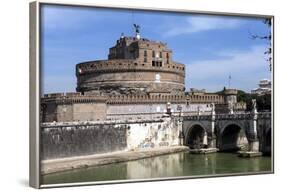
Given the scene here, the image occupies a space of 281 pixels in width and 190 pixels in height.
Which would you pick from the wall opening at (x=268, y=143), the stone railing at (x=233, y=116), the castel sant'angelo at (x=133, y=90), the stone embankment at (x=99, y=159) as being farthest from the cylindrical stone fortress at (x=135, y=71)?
the wall opening at (x=268, y=143)

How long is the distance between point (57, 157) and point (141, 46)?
1.39 meters

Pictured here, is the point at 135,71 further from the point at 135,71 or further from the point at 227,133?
the point at 227,133

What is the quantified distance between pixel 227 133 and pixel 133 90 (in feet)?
3.60

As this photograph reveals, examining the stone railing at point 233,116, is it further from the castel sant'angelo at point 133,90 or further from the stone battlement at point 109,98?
the stone battlement at point 109,98

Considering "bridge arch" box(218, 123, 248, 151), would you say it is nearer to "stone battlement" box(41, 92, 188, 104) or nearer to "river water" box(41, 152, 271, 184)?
"river water" box(41, 152, 271, 184)

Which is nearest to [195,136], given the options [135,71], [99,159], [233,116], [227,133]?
[227,133]

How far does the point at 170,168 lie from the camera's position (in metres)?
6.55

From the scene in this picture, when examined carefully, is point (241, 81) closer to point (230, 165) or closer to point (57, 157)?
point (230, 165)

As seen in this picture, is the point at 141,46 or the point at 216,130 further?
the point at 216,130

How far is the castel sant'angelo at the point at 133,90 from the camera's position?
20.6 feet

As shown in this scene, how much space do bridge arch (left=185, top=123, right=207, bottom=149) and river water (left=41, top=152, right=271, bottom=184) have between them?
0.14 m

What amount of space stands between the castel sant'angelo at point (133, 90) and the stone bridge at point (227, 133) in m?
0.13

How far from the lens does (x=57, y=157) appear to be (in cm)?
603

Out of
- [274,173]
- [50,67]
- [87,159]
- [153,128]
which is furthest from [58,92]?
[274,173]
